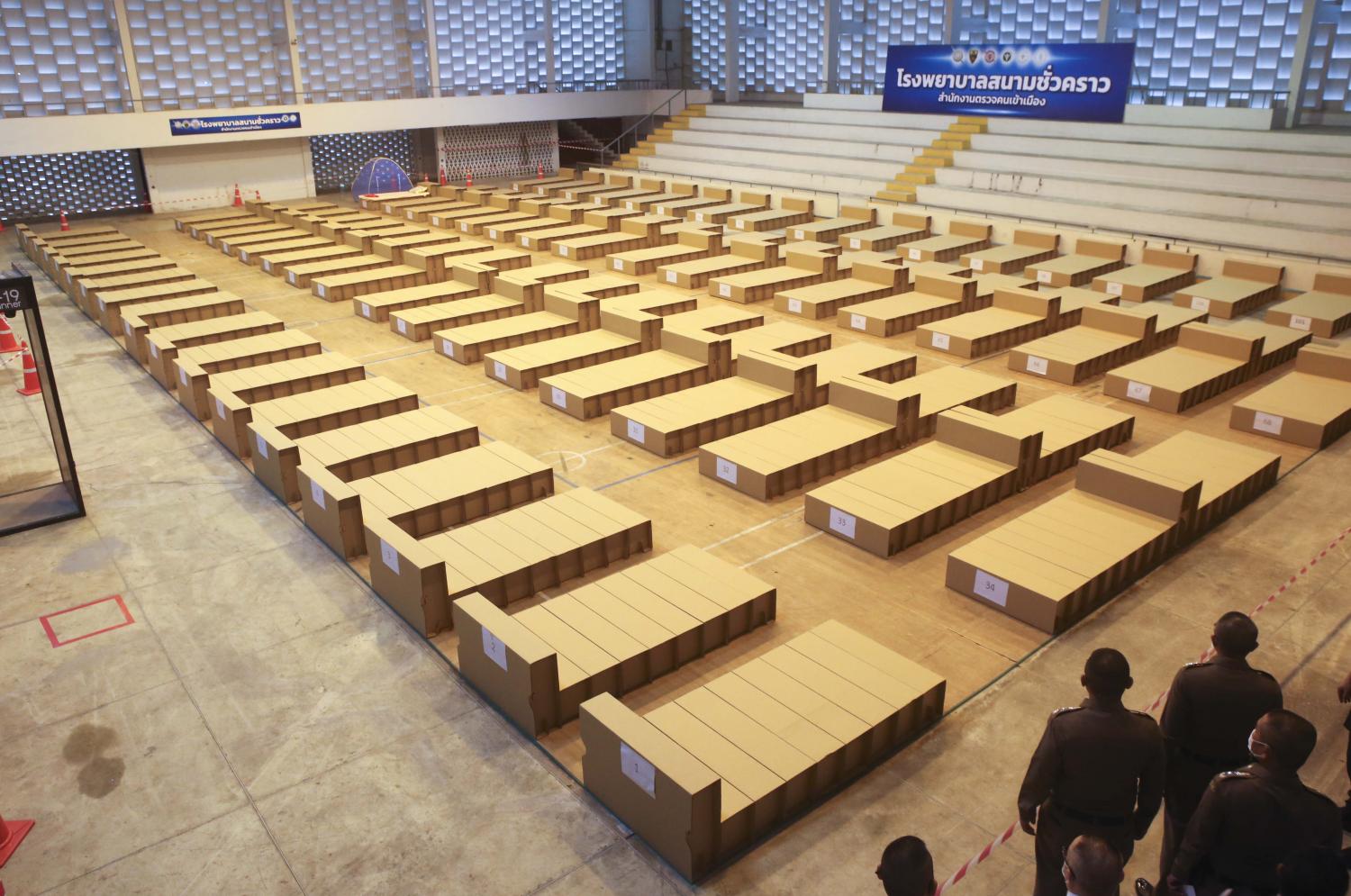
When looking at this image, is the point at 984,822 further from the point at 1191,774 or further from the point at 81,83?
the point at 81,83

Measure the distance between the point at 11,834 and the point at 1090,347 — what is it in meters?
12.4

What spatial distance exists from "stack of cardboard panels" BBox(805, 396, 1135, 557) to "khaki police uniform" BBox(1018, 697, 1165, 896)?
3987 millimetres

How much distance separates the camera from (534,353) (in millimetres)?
12836

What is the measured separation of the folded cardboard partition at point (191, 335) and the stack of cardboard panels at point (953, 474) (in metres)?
8.64

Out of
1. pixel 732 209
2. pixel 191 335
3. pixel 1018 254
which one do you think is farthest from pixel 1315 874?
pixel 732 209

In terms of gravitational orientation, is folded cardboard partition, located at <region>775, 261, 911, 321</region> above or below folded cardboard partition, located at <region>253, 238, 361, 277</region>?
below

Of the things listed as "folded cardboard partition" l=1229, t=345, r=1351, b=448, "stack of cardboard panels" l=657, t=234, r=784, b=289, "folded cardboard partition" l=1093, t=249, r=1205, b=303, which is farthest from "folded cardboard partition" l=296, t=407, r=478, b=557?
"folded cardboard partition" l=1093, t=249, r=1205, b=303

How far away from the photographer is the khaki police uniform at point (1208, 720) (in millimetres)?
4301

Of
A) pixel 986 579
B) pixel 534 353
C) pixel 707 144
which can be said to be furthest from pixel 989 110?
pixel 986 579

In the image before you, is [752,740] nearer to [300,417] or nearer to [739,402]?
[739,402]

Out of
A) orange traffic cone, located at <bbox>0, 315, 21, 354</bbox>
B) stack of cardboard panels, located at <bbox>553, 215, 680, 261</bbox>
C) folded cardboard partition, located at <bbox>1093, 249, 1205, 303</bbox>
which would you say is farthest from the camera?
stack of cardboard panels, located at <bbox>553, 215, 680, 261</bbox>

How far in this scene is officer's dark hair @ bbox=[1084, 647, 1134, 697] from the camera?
393 centimetres

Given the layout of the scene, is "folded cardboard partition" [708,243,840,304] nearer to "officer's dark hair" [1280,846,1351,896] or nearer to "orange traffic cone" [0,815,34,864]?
"orange traffic cone" [0,815,34,864]

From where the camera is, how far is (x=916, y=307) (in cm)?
1500
